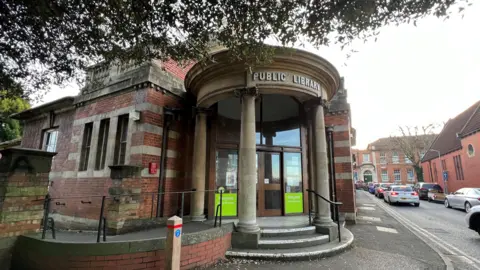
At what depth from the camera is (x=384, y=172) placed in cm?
5391

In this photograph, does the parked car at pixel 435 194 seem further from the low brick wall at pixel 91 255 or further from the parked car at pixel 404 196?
the low brick wall at pixel 91 255

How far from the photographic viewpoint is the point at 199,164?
25.0 ft

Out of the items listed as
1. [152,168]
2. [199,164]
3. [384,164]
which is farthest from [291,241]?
[384,164]

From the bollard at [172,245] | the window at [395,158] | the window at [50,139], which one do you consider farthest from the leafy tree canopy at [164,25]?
the window at [395,158]

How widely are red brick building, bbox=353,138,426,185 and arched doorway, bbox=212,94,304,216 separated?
157 feet

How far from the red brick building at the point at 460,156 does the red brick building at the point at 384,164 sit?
17.4 m

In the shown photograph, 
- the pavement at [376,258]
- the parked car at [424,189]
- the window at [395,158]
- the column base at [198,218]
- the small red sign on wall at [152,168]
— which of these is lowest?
the pavement at [376,258]

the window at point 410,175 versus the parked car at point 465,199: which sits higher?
the window at point 410,175

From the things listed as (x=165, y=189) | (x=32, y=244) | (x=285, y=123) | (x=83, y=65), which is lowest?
(x=32, y=244)

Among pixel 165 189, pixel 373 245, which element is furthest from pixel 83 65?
pixel 373 245

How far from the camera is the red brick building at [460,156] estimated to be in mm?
22547

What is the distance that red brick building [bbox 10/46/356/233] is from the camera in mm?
6812

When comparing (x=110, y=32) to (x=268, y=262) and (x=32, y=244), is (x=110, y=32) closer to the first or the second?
(x=32, y=244)

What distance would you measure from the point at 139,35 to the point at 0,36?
2.85m
